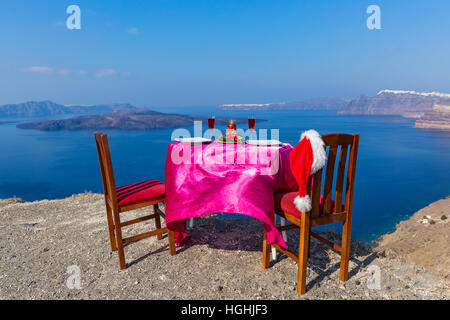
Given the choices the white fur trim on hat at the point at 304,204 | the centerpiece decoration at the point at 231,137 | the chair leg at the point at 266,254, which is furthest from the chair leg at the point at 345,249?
the centerpiece decoration at the point at 231,137

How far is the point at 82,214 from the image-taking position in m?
4.39

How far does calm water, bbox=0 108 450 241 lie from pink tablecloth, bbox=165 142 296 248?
88.6ft

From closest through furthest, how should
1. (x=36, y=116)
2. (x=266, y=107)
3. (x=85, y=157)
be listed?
1. (x=85, y=157)
2. (x=36, y=116)
3. (x=266, y=107)

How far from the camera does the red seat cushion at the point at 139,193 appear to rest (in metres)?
2.54

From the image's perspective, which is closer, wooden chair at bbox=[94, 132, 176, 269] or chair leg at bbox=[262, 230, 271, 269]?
wooden chair at bbox=[94, 132, 176, 269]

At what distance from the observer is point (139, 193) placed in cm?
266

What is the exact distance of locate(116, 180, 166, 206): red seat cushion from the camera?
2.54 meters

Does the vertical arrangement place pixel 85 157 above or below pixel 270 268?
below

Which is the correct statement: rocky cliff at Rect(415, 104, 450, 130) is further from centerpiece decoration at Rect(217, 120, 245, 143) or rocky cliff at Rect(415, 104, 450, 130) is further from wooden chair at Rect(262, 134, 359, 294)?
centerpiece decoration at Rect(217, 120, 245, 143)

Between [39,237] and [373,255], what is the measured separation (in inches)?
157

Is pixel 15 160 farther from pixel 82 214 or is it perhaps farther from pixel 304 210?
pixel 304 210

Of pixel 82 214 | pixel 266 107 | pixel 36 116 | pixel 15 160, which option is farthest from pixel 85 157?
pixel 266 107

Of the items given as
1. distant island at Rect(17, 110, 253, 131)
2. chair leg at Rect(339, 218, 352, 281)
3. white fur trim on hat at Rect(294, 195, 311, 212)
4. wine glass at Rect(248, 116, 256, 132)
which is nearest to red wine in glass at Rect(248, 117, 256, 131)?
wine glass at Rect(248, 116, 256, 132)

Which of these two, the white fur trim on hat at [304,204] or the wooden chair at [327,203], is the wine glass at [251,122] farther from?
the white fur trim on hat at [304,204]
